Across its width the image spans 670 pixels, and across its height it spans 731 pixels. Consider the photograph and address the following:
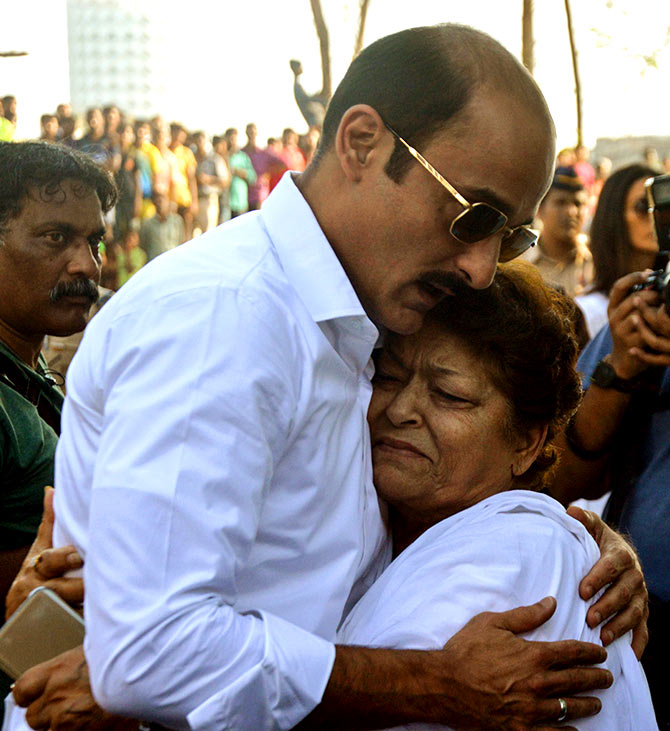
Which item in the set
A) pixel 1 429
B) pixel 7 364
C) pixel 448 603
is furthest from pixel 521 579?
pixel 7 364

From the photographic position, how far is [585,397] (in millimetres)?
3430

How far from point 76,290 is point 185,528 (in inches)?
83.3

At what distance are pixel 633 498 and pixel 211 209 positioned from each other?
13.2m

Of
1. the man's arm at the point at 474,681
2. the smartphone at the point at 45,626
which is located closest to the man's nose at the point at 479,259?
the man's arm at the point at 474,681

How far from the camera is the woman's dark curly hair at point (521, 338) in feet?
Answer: 7.94

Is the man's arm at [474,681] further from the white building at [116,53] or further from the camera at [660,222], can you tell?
the white building at [116,53]

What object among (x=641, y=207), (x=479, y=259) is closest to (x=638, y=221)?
(x=641, y=207)

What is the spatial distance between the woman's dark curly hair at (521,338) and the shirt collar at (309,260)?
18.7 inches

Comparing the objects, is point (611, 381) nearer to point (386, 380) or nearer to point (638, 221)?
point (386, 380)

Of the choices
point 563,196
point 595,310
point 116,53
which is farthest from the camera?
point 116,53

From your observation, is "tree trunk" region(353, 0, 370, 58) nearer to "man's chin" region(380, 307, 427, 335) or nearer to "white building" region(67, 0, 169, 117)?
"man's chin" region(380, 307, 427, 335)

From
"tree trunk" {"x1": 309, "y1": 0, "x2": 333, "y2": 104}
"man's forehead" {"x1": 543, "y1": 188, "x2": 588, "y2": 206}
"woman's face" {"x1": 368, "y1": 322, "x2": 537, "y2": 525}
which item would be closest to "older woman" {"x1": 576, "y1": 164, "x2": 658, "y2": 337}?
"man's forehead" {"x1": 543, "y1": 188, "x2": 588, "y2": 206}

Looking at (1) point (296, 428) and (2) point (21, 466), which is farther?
(2) point (21, 466)

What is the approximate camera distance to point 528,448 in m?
2.54
